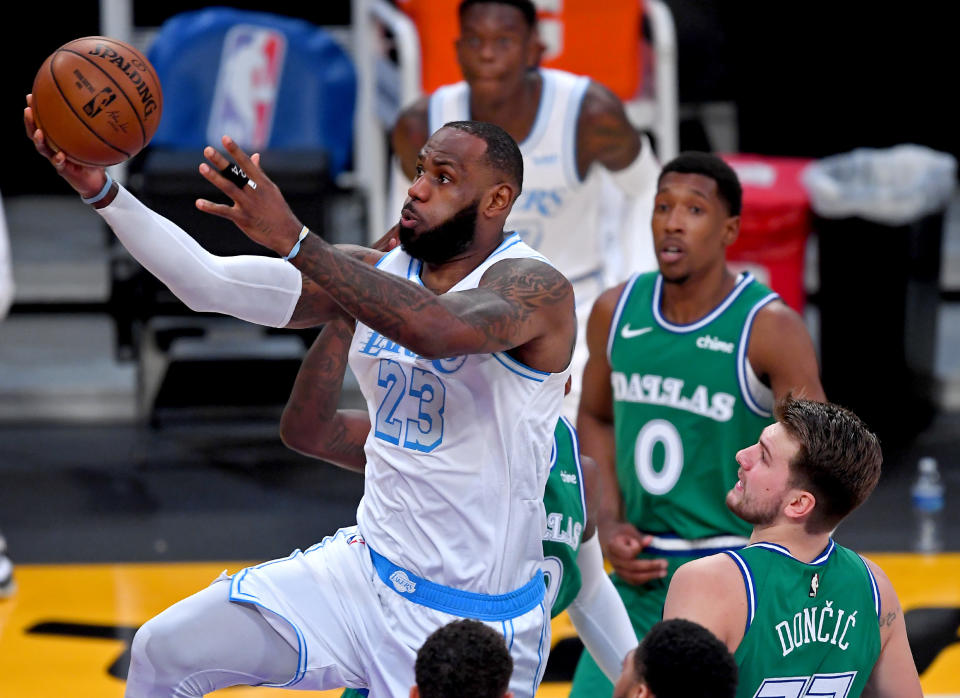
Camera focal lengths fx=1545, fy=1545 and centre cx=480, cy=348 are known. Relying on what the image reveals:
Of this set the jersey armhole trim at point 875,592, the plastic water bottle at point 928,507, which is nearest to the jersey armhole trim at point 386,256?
the jersey armhole trim at point 875,592

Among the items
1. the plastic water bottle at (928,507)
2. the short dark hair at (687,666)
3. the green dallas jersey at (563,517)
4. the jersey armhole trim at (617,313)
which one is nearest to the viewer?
the short dark hair at (687,666)

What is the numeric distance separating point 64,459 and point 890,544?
13.6ft

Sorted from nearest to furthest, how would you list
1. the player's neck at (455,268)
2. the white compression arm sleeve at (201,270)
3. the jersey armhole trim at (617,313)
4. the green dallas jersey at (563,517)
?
1. the white compression arm sleeve at (201,270)
2. the player's neck at (455,268)
3. the green dallas jersey at (563,517)
4. the jersey armhole trim at (617,313)

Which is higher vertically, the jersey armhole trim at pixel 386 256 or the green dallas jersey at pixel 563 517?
the jersey armhole trim at pixel 386 256

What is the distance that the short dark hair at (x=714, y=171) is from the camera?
436 centimetres

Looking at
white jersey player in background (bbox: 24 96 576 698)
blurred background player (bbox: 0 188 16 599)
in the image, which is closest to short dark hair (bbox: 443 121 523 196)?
white jersey player in background (bbox: 24 96 576 698)

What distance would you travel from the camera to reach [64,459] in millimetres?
8016

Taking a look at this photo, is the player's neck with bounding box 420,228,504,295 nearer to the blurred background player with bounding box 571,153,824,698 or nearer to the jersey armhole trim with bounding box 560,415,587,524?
the jersey armhole trim with bounding box 560,415,587,524

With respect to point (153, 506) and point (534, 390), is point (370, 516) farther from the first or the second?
point (153, 506)

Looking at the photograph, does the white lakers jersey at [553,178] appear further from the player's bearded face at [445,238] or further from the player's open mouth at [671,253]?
the player's bearded face at [445,238]

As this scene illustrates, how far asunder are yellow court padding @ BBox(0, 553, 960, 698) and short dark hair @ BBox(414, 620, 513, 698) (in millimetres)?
2424

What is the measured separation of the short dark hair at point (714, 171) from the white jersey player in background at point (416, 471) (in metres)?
1.07

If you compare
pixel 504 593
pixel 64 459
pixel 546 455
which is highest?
pixel 546 455

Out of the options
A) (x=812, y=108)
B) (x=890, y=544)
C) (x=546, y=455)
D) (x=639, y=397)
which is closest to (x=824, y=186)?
(x=890, y=544)
